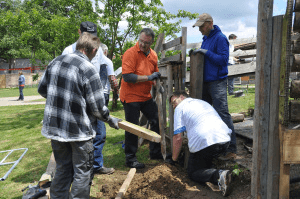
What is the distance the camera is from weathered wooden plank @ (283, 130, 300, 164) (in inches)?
83.9

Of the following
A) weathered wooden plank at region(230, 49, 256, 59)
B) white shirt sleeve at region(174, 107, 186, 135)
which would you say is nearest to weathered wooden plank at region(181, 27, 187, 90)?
white shirt sleeve at region(174, 107, 186, 135)

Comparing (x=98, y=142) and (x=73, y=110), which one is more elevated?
(x=73, y=110)

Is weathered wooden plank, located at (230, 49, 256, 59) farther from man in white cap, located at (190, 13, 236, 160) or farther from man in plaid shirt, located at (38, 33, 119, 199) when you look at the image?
man in plaid shirt, located at (38, 33, 119, 199)

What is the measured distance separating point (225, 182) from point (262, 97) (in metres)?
1.24

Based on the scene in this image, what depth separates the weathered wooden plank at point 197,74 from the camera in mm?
3881

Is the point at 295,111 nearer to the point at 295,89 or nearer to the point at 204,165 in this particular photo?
the point at 295,89

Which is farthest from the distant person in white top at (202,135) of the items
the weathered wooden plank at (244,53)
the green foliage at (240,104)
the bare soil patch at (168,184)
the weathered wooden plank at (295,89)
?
the green foliage at (240,104)

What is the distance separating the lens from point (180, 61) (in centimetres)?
427

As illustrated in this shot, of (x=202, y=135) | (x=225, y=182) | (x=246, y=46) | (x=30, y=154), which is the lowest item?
(x=30, y=154)

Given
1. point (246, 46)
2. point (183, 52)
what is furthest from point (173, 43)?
point (246, 46)

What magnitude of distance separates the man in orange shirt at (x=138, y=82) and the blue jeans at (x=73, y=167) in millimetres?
1712

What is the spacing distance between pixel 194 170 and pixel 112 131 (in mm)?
3870

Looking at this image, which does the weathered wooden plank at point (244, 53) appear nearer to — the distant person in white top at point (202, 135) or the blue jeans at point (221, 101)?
the blue jeans at point (221, 101)

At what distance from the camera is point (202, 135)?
126 inches
